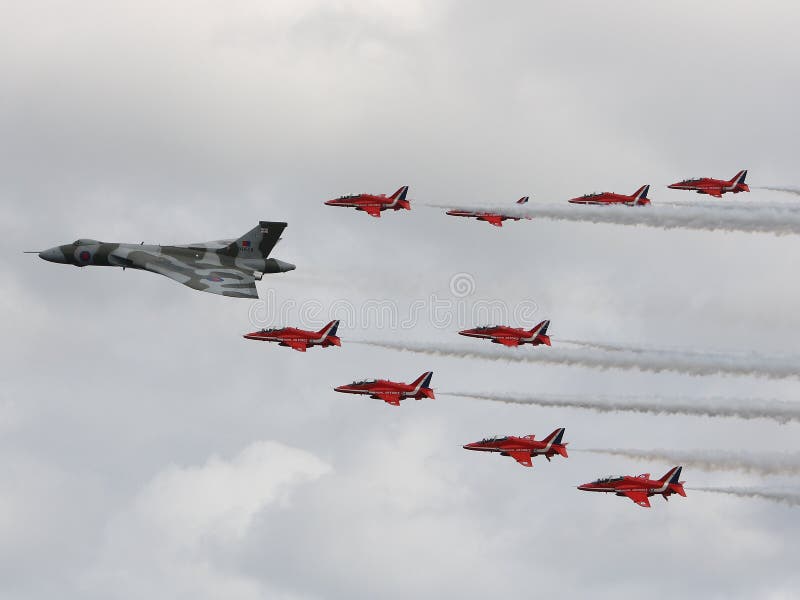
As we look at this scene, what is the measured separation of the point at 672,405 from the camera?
10312cm

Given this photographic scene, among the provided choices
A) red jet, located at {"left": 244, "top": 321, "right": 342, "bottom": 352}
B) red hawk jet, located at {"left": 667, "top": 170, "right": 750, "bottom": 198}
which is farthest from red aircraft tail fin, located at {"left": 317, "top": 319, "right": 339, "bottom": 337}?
red hawk jet, located at {"left": 667, "top": 170, "right": 750, "bottom": 198}

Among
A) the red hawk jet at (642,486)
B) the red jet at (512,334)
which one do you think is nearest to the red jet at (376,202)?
the red jet at (512,334)

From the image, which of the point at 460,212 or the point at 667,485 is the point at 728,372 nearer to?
the point at 667,485

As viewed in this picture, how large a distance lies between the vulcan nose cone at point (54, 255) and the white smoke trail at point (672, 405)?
3388 cm

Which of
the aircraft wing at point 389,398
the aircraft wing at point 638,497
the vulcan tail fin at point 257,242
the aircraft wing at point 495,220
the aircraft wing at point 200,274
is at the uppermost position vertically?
the aircraft wing at point 495,220

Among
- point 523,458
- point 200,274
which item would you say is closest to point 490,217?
point 523,458

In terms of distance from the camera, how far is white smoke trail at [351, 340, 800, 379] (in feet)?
333

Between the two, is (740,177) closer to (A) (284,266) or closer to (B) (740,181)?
(B) (740,181)

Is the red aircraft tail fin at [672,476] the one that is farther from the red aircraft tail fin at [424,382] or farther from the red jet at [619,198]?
the red jet at [619,198]

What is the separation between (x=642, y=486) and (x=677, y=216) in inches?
730

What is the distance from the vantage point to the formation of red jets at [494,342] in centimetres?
10806

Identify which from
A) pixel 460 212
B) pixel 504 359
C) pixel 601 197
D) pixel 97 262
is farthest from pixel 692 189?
pixel 97 262

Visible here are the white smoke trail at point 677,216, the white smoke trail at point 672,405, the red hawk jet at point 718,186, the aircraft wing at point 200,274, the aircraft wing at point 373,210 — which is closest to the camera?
the white smoke trail at point 672,405

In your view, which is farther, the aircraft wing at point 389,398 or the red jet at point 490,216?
the red jet at point 490,216
